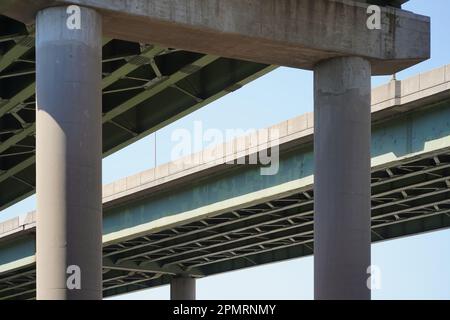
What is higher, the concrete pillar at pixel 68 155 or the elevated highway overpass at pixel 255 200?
the elevated highway overpass at pixel 255 200

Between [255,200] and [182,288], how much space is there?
2556cm

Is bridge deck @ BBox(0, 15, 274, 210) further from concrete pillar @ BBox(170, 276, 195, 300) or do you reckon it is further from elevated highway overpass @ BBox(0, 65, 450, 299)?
concrete pillar @ BBox(170, 276, 195, 300)

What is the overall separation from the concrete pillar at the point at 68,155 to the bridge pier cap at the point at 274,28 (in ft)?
2.10

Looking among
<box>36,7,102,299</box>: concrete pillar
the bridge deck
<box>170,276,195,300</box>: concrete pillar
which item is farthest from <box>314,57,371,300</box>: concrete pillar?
<box>170,276,195,300</box>: concrete pillar

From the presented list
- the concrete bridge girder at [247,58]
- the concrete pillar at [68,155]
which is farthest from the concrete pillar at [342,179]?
the concrete pillar at [68,155]

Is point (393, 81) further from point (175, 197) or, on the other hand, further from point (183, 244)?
point (183, 244)

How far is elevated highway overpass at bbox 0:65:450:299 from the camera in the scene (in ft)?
139

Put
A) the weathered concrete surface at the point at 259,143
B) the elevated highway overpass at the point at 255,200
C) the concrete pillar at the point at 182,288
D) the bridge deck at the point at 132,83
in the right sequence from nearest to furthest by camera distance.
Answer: the bridge deck at the point at 132,83
the weathered concrete surface at the point at 259,143
the elevated highway overpass at the point at 255,200
the concrete pillar at the point at 182,288

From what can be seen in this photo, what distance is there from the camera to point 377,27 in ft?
82.4

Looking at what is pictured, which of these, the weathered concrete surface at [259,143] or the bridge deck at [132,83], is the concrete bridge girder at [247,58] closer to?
the bridge deck at [132,83]

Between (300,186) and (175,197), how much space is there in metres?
8.38

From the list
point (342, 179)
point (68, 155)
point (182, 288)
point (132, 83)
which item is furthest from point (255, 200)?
point (68, 155)

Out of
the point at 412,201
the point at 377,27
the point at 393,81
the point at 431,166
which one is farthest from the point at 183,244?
the point at 377,27

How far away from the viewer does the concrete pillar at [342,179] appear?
77.7 ft
